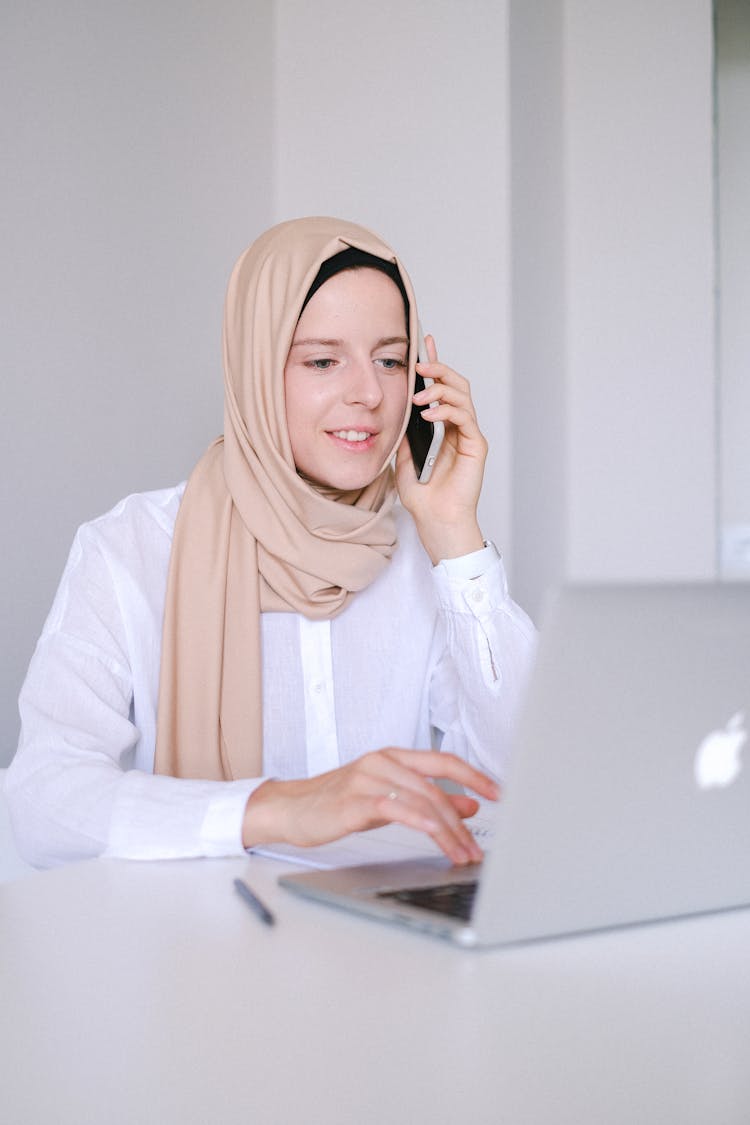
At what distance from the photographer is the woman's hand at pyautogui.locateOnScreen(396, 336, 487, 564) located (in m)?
1.91

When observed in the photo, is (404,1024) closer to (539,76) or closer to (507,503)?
(507,503)

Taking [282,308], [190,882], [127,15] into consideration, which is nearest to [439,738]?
[282,308]

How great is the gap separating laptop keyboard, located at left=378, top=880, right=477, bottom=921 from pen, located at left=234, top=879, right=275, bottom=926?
0.08m

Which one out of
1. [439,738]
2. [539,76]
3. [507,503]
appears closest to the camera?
[439,738]

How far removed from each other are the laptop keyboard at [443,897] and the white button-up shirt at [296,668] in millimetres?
489

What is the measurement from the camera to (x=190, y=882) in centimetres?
105

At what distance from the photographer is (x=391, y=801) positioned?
3.29 feet

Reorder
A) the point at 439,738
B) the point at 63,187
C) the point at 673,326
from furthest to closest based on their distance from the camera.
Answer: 1. the point at 673,326
2. the point at 63,187
3. the point at 439,738

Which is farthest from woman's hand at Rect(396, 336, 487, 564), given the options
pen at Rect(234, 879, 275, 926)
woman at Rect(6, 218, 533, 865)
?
pen at Rect(234, 879, 275, 926)

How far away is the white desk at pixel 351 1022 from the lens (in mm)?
572

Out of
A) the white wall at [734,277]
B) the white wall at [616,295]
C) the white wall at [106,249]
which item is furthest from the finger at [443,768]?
the white wall at [734,277]

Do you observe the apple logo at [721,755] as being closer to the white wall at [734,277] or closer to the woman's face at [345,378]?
the woman's face at [345,378]

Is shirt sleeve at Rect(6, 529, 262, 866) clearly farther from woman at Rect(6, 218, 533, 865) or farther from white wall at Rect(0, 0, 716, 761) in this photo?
white wall at Rect(0, 0, 716, 761)

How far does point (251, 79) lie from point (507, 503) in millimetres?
1229
